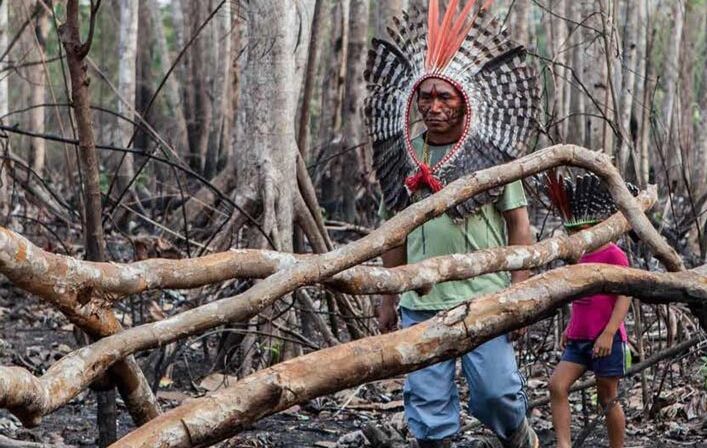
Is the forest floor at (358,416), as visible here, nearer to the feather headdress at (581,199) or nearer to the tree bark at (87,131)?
the feather headdress at (581,199)

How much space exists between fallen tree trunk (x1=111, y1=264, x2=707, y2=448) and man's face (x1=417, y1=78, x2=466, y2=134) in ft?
3.88

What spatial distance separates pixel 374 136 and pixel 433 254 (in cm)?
61

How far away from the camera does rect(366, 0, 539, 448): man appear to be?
496cm

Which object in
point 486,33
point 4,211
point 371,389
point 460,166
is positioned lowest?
point 371,389

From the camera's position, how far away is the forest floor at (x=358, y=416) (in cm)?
585

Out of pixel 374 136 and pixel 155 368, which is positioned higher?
pixel 374 136

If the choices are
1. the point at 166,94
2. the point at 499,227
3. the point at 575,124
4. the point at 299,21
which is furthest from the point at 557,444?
the point at 166,94

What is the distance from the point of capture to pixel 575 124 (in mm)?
15562

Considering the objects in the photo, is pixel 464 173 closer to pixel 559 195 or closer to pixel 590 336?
pixel 559 195

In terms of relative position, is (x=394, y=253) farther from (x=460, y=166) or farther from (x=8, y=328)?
(x=8, y=328)

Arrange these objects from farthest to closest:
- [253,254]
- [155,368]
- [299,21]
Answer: [299,21]
[155,368]
[253,254]

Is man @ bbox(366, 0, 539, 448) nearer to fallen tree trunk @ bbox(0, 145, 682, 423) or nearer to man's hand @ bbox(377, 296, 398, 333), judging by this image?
man's hand @ bbox(377, 296, 398, 333)

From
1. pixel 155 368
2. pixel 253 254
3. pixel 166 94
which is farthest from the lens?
pixel 166 94

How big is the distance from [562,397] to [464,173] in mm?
1197
